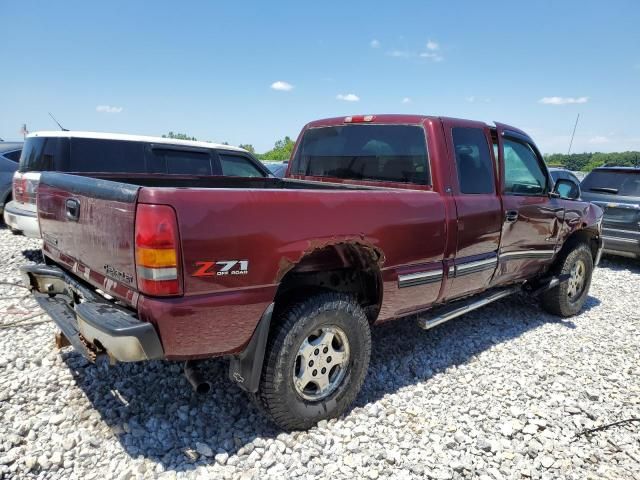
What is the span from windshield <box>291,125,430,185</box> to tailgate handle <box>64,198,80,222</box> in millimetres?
2175

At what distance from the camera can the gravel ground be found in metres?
2.40

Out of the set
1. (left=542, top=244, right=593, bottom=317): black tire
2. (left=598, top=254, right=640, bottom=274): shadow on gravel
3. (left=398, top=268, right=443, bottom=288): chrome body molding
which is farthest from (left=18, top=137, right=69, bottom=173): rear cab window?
(left=598, top=254, right=640, bottom=274): shadow on gravel

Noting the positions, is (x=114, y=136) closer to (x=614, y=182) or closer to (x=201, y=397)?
(x=201, y=397)

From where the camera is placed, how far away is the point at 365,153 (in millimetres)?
3822

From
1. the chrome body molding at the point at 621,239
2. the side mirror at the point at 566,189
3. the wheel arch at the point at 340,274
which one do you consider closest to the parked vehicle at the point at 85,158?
the wheel arch at the point at 340,274

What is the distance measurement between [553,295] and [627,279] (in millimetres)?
3329

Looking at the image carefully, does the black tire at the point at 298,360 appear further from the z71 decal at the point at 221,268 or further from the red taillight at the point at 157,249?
the red taillight at the point at 157,249

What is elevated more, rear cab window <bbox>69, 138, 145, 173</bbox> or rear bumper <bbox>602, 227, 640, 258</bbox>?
rear cab window <bbox>69, 138, 145, 173</bbox>

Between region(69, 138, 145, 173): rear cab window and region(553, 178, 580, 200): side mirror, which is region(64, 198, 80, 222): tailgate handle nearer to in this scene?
region(69, 138, 145, 173): rear cab window

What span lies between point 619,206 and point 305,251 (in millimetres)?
7499

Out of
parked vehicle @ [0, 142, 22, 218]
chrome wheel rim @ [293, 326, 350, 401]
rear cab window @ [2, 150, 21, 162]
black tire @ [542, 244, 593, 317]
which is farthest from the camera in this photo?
rear cab window @ [2, 150, 21, 162]

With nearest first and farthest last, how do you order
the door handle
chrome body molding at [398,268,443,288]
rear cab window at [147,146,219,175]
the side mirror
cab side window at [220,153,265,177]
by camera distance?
chrome body molding at [398,268,443,288] → the door handle → the side mirror → rear cab window at [147,146,219,175] → cab side window at [220,153,265,177]

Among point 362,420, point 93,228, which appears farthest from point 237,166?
point 362,420

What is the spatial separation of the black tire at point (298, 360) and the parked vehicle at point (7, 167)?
8362 mm
